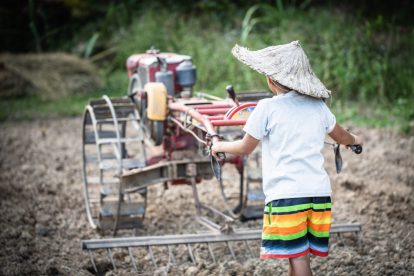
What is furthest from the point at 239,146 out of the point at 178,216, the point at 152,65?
the point at 178,216

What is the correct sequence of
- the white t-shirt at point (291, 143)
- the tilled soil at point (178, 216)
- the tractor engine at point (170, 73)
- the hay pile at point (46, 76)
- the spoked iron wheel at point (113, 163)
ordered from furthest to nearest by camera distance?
1. the hay pile at point (46, 76)
2. the tractor engine at point (170, 73)
3. the spoked iron wheel at point (113, 163)
4. the tilled soil at point (178, 216)
5. the white t-shirt at point (291, 143)

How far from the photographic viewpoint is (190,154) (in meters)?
5.81

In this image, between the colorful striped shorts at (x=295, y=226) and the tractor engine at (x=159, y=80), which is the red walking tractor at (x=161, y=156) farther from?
the colorful striped shorts at (x=295, y=226)

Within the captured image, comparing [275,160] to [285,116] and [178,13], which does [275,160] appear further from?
[178,13]

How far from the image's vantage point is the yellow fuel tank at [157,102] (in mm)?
5488

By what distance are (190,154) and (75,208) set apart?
1.52 metres

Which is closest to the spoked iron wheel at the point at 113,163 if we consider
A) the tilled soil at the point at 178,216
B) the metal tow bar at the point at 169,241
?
the tilled soil at the point at 178,216

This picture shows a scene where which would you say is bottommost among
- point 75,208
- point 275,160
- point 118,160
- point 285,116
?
point 75,208

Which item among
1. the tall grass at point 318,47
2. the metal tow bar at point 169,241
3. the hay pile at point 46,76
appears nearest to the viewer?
the metal tow bar at point 169,241

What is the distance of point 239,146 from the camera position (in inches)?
151

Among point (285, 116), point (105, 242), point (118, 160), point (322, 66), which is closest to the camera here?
point (285, 116)

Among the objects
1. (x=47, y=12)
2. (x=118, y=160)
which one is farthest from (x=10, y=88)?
(x=118, y=160)

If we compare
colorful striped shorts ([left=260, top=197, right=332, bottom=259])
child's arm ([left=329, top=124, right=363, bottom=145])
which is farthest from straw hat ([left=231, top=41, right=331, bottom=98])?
colorful striped shorts ([left=260, top=197, right=332, bottom=259])

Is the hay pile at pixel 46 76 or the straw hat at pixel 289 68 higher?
the straw hat at pixel 289 68
